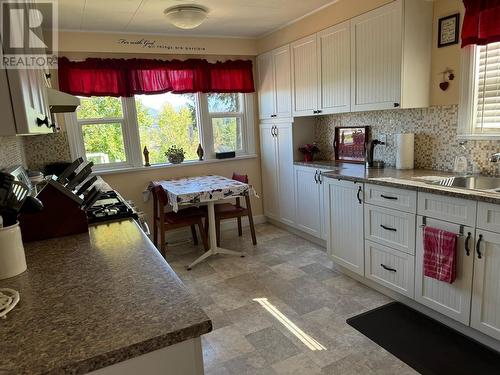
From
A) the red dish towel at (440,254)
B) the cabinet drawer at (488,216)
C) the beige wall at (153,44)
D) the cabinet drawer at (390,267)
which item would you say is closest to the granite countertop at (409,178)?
the cabinet drawer at (488,216)

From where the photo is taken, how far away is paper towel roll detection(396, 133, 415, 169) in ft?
9.73

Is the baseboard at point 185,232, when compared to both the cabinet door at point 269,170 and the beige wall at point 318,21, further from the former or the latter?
the beige wall at point 318,21

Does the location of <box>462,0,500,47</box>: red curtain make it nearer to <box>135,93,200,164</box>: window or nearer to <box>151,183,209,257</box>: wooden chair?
<box>151,183,209,257</box>: wooden chair

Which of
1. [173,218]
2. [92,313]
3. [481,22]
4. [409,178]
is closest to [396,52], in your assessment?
[481,22]

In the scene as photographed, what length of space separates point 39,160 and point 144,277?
2.84m

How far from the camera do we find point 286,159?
4.21 m

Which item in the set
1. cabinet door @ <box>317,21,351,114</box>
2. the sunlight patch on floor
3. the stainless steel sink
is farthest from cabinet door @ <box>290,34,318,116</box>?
the sunlight patch on floor

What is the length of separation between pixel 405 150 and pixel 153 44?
2905 mm

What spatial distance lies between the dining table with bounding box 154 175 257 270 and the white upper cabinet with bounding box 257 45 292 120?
3.67 ft

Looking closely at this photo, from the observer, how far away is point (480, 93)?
2.54 m

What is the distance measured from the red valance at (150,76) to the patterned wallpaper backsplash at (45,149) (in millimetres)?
540

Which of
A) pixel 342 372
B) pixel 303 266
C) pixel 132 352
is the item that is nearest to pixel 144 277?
pixel 132 352

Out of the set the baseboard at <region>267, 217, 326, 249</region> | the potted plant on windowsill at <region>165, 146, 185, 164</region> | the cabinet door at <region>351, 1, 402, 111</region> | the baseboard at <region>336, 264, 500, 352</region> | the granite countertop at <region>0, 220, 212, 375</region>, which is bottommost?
the baseboard at <region>336, 264, 500, 352</region>

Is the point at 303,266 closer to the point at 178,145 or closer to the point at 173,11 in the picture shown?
the point at 178,145
